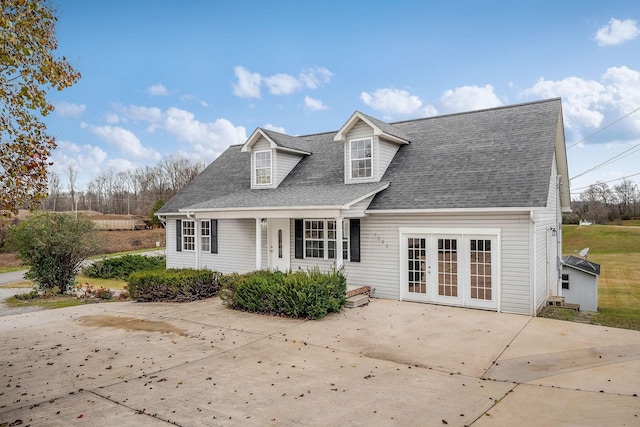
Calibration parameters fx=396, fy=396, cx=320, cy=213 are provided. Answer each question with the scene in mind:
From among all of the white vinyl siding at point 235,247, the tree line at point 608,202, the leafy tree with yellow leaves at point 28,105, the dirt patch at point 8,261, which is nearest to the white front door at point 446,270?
the white vinyl siding at point 235,247

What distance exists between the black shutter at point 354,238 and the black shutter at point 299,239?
2100 mm

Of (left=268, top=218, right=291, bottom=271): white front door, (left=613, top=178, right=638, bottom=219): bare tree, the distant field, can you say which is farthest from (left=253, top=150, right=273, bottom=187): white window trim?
(left=613, top=178, right=638, bottom=219): bare tree

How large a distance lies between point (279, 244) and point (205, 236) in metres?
3.95

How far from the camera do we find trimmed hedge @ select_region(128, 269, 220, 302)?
490 inches

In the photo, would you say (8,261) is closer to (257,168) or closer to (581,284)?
(257,168)

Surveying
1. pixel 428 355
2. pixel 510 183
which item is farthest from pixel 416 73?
pixel 428 355

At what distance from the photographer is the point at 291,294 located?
994cm

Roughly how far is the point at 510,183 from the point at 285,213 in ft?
21.2

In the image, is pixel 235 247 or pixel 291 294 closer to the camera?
pixel 291 294

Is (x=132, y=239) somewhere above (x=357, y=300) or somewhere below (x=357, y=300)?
above

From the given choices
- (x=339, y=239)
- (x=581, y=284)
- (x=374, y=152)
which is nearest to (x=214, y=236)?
(x=339, y=239)

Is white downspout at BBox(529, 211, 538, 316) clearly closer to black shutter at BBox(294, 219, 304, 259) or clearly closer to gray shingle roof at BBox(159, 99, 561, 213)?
gray shingle roof at BBox(159, 99, 561, 213)

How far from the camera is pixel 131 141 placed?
1633 inches

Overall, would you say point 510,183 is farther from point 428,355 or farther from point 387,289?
point 428,355
